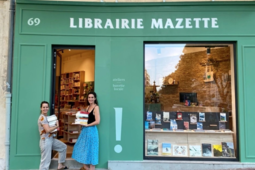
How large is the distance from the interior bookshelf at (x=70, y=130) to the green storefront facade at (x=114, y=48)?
1855mm

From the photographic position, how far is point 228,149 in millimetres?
4730

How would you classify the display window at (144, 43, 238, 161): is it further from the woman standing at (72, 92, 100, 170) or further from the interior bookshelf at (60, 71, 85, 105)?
the interior bookshelf at (60, 71, 85, 105)

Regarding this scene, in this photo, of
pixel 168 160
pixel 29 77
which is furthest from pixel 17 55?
pixel 168 160

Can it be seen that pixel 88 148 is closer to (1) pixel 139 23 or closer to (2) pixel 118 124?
(2) pixel 118 124

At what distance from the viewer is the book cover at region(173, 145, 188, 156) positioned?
188 inches

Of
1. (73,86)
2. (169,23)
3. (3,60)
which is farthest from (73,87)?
(169,23)

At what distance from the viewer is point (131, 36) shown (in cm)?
479

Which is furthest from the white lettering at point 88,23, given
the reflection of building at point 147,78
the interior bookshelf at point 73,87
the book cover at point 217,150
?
the book cover at point 217,150

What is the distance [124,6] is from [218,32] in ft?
8.15

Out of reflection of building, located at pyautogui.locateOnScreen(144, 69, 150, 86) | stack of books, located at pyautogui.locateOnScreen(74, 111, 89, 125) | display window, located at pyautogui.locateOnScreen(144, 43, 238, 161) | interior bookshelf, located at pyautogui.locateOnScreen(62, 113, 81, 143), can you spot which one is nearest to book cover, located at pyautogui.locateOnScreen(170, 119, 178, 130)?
display window, located at pyautogui.locateOnScreen(144, 43, 238, 161)

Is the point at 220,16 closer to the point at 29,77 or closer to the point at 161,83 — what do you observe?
the point at 161,83

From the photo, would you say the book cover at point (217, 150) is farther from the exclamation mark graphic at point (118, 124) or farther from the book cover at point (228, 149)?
the exclamation mark graphic at point (118, 124)

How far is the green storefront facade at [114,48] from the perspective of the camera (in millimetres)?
4578

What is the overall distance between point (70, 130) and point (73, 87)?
2410 mm
